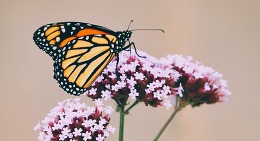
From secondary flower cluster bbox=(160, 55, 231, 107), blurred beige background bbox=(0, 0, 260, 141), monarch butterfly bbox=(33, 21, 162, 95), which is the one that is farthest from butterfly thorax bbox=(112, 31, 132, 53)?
blurred beige background bbox=(0, 0, 260, 141)

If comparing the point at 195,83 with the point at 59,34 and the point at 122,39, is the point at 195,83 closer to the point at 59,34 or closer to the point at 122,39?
the point at 122,39

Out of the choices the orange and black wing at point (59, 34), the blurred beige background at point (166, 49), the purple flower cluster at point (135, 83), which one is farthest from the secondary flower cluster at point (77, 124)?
the blurred beige background at point (166, 49)

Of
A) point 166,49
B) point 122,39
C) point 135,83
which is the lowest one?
point 135,83

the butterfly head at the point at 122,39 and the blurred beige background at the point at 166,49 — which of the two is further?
the blurred beige background at the point at 166,49

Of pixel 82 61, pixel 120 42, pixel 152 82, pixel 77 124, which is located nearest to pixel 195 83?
pixel 152 82

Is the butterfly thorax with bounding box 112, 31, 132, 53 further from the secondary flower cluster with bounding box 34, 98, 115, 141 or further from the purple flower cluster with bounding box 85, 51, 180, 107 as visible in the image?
the secondary flower cluster with bounding box 34, 98, 115, 141

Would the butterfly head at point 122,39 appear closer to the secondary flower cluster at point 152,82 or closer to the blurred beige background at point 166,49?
the secondary flower cluster at point 152,82
